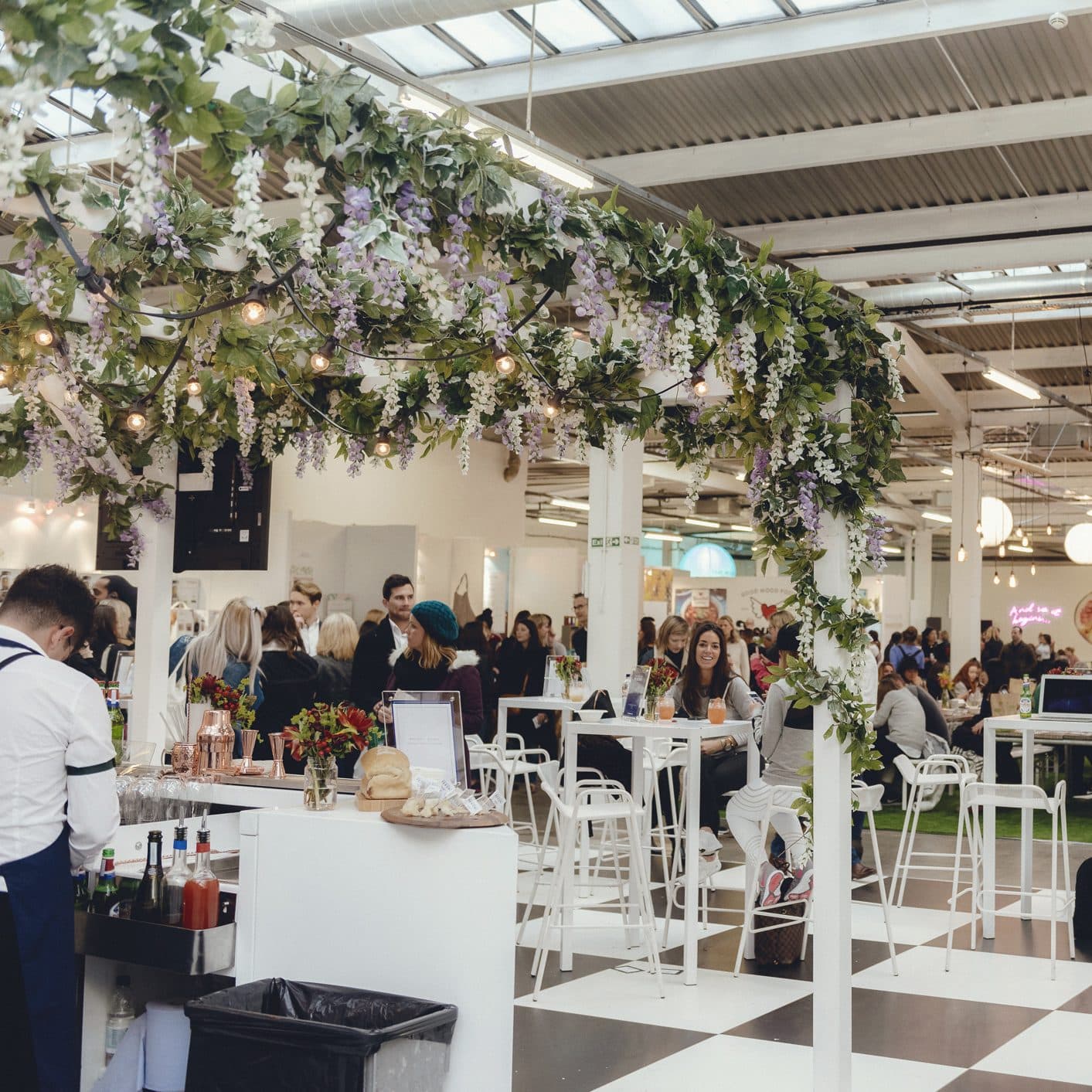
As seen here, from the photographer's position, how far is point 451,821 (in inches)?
120

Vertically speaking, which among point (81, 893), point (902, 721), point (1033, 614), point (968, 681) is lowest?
point (81, 893)

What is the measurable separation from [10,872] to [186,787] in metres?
1.05

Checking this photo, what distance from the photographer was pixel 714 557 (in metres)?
19.5

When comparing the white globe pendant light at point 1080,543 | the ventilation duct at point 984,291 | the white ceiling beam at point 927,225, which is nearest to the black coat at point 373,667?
the white ceiling beam at point 927,225

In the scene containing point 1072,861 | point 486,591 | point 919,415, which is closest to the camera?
point 1072,861

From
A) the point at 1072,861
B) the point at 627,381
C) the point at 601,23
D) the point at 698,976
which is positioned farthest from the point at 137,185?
the point at 1072,861

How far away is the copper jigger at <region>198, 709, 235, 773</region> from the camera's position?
410 centimetres

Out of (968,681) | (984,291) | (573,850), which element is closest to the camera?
(573,850)

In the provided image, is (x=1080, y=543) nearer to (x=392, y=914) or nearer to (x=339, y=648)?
(x=339, y=648)

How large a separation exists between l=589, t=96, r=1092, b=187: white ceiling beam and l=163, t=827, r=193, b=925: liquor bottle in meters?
4.90

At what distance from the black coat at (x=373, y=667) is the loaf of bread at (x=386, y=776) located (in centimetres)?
302

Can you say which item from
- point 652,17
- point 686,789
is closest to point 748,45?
point 652,17

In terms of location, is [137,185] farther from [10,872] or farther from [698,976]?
[698,976]

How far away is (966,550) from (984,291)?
6330 millimetres
